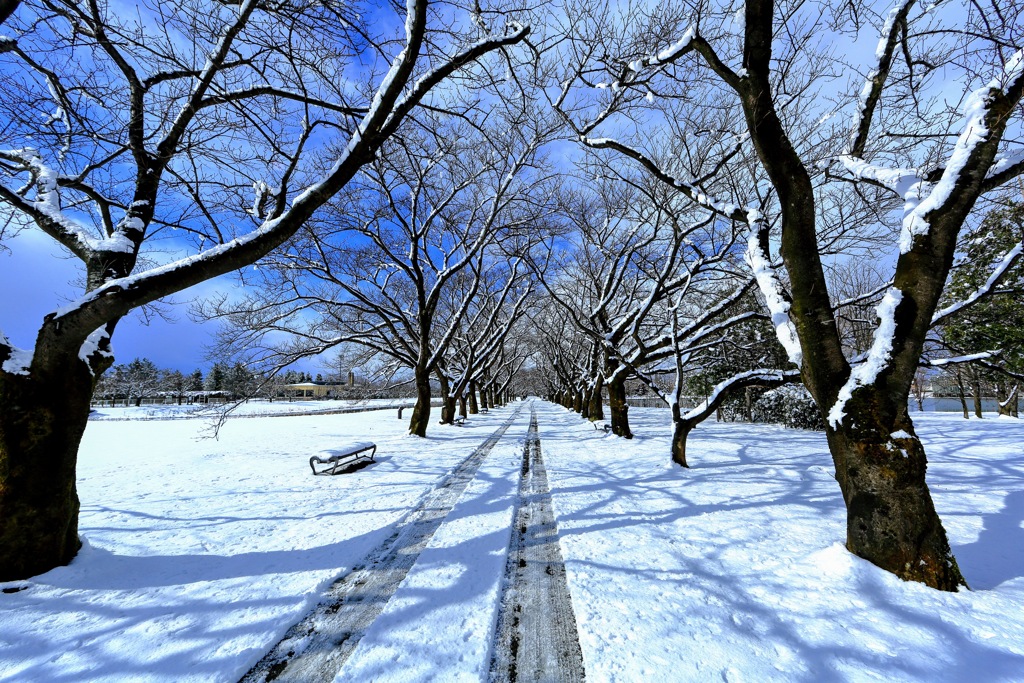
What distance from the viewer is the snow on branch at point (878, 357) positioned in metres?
3.24

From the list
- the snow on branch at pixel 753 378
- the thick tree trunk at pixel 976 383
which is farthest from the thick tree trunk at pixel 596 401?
the thick tree trunk at pixel 976 383

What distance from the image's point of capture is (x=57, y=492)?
11.1 feet

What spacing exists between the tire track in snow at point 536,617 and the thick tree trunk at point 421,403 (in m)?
9.15

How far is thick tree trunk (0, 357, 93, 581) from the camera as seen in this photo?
317 centimetres

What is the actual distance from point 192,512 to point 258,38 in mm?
5957

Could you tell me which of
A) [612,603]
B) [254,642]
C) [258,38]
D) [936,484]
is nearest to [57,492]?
[254,642]

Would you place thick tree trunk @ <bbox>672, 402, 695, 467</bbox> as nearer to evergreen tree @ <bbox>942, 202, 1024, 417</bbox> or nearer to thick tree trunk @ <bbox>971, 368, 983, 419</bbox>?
evergreen tree @ <bbox>942, 202, 1024, 417</bbox>

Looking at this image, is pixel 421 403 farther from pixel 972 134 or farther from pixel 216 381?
pixel 216 381

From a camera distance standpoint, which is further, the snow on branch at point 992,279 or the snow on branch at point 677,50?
the snow on branch at point 992,279

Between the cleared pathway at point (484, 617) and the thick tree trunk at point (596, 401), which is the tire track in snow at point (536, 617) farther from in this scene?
the thick tree trunk at point (596, 401)

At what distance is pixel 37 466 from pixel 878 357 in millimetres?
7366

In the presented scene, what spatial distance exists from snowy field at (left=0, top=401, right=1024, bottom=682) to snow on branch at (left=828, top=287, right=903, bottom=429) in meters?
1.31

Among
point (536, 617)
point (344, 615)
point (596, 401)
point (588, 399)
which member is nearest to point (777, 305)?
point (536, 617)

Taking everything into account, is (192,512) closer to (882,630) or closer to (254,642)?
(254,642)
